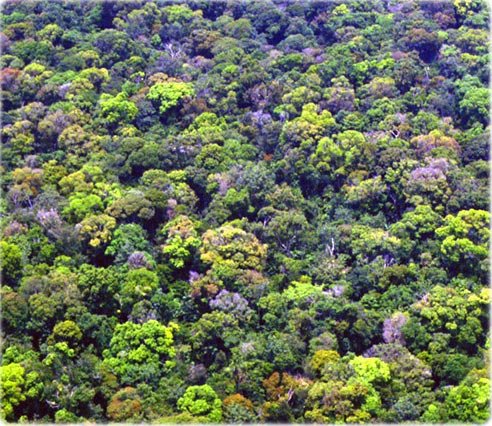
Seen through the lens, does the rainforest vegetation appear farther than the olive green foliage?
No

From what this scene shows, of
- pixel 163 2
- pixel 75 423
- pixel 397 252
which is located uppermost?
pixel 163 2

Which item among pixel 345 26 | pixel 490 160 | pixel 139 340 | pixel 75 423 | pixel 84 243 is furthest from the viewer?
pixel 345 26

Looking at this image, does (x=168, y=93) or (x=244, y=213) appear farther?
(x=168, y=93)

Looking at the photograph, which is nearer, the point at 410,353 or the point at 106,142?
the point at 410,353

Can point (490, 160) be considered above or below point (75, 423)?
above

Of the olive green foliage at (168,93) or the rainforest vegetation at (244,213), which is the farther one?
the olive green foliage at (168,93)

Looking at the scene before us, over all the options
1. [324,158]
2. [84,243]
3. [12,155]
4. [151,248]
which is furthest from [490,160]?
[12,155]

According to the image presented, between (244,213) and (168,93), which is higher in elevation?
(168,93)

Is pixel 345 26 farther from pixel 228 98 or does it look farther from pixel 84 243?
pixel 84 243
